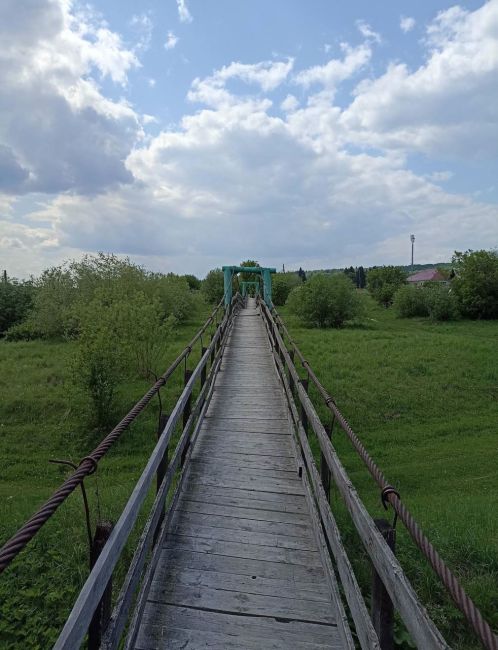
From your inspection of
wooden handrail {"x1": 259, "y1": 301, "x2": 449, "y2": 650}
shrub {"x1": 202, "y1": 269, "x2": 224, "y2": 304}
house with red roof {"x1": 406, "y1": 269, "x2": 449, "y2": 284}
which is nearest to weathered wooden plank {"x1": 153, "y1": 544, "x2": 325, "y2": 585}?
wooden handrail {"x1": 259, "y1": 301, "x2": 449, "y2": 650}

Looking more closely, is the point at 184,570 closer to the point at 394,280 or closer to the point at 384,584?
the point at 384,584

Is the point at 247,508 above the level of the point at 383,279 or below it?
below

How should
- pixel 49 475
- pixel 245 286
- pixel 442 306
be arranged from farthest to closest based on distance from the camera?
1. pixel 245 286
2. pixel 442 306
3. pixel 49 475

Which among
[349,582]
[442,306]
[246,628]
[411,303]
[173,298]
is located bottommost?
[246,628]

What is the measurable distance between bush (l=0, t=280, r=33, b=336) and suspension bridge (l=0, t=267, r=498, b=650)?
90.4 ft

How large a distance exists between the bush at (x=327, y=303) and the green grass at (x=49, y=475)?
11711 mm

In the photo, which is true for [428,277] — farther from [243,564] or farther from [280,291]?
[243,564]

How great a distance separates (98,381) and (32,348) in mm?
11235

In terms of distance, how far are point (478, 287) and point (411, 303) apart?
5.04 m

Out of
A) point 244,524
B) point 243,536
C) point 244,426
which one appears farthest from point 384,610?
point 244,426

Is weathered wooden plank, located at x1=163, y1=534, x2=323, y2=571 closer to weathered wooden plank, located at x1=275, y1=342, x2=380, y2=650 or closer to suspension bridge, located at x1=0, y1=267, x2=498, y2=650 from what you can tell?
suspension bridge, located at x1=0, y1=267, x2=498, y2=650

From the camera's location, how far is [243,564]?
3113 mm

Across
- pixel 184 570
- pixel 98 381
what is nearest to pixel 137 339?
pixel 98 381

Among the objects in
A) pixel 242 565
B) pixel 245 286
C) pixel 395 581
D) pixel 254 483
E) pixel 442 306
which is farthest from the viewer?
pixel 245 286
